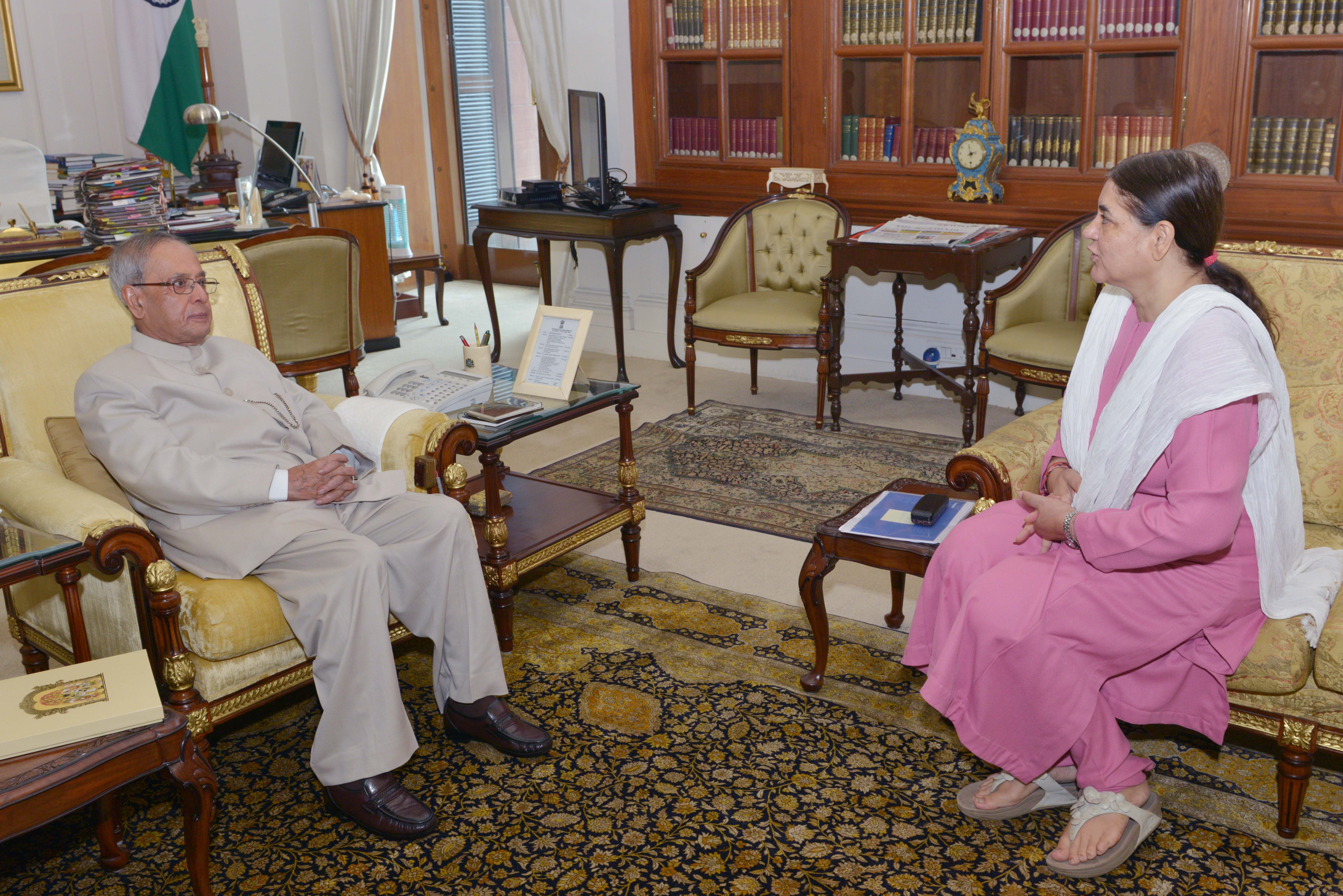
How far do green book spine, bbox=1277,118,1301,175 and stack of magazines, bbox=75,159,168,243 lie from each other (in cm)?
473

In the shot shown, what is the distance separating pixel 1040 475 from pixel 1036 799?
0.76 meters

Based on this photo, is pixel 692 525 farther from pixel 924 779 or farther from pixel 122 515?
pixel 122 515

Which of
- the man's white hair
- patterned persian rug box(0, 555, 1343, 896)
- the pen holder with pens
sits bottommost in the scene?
patterned persian rug box(0, 555, 1343, 896)

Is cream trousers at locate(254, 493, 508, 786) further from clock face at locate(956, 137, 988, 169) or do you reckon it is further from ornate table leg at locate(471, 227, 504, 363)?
ornate table leg at locate(471, 227, 504, 363)

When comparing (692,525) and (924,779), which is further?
(692,525)

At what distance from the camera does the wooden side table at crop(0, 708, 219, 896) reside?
172 centimetres

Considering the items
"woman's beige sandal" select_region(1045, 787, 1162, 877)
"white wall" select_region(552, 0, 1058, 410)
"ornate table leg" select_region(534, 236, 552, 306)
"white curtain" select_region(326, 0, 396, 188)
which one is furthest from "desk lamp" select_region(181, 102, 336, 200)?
"woman's beige sandal" select_region(1045, 787, 1162, 877)

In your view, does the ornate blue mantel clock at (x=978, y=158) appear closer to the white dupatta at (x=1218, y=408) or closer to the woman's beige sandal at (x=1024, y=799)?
the white dupatta at (x=1218, y=408)

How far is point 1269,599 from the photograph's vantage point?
212cm

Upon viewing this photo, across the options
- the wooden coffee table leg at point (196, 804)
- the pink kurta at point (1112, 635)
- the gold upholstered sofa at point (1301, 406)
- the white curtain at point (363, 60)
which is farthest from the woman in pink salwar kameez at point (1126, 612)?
the white curtain at point (363, 60)

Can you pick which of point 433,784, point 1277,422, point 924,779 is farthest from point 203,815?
point 1277,422

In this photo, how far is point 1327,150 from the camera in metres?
4.25

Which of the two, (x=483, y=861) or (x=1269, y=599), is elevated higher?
(x=1269, y=599)

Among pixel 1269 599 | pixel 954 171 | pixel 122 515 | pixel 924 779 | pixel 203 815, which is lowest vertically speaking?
pixel 924 779
